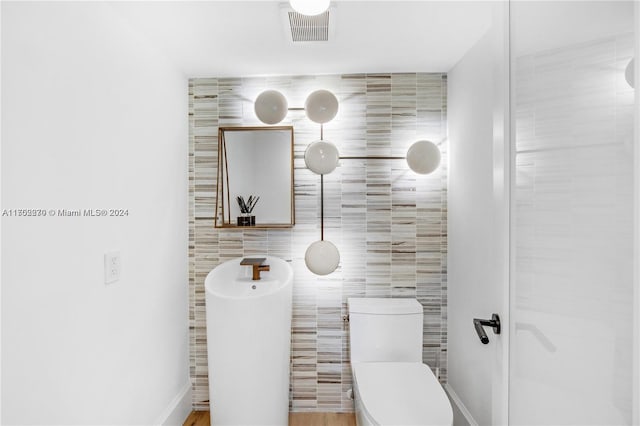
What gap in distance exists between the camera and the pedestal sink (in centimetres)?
189

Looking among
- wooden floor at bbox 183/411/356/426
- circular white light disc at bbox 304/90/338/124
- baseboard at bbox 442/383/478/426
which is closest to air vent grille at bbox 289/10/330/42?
circular white light disc at bbox 304/90/338/124

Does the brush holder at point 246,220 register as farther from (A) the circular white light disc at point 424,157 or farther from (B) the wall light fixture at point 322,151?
(A) the circular white light disc at point 424,157

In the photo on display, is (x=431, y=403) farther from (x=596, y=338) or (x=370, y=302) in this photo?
(x=596, y=338)

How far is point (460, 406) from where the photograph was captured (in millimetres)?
2043

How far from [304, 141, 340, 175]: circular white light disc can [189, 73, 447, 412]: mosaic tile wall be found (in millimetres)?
244

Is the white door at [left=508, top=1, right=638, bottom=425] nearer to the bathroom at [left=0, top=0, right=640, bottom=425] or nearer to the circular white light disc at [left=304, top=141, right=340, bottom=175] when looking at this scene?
the bathroom at [left=0, top=0, right=640, bottom=425]

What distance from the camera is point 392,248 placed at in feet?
7.73

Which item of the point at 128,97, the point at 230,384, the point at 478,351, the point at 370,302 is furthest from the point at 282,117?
the point at 478,351

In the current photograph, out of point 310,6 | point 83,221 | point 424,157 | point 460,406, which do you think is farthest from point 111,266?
point 460,406

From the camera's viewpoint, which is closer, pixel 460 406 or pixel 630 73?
pixel 630 73

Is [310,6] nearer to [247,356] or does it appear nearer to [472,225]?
[472,225]

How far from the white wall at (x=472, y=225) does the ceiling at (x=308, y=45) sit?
0.66 feet

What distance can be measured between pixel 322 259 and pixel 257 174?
721mm

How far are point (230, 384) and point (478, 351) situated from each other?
134 centimetres
